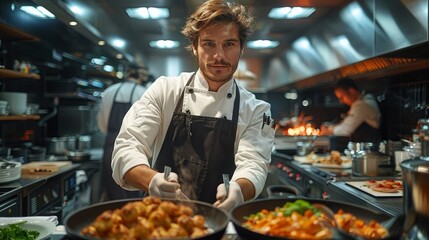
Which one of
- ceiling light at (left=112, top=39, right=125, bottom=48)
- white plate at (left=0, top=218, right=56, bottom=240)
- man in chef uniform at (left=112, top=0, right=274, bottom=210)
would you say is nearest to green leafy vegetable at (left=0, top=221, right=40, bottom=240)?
white plate at (left=0, top=218, right=56, bottom=240)

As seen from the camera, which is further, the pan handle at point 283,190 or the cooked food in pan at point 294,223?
the pan handle at point 283,190

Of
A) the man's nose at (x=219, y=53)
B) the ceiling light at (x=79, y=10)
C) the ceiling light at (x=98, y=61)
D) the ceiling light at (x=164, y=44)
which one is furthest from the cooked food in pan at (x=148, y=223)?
the ceiling light at (x=164, y=44)

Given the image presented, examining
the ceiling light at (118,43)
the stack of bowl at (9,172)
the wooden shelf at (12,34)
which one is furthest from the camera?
the ceiling light at (118,43)

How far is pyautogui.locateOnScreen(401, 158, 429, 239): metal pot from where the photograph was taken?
1016 mm

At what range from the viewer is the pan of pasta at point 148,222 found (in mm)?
851

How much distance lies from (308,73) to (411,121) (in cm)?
235

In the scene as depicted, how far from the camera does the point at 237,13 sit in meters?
1.75

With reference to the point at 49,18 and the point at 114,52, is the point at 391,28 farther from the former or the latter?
the point at 114,52

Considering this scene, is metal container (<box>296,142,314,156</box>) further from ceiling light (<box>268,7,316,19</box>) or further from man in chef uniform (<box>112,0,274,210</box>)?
man in chef uniform (<box>112,0,274,210</box>)

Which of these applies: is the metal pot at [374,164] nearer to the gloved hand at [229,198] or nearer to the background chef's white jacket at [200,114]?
the background chef's white jacket at [200,114]

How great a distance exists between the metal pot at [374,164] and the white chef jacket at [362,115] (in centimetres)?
150

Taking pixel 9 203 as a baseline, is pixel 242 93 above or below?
above

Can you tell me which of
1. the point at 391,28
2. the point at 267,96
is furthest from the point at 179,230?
Answer: the point at 267,96

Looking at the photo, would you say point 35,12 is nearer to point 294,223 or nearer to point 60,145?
point 60,145
